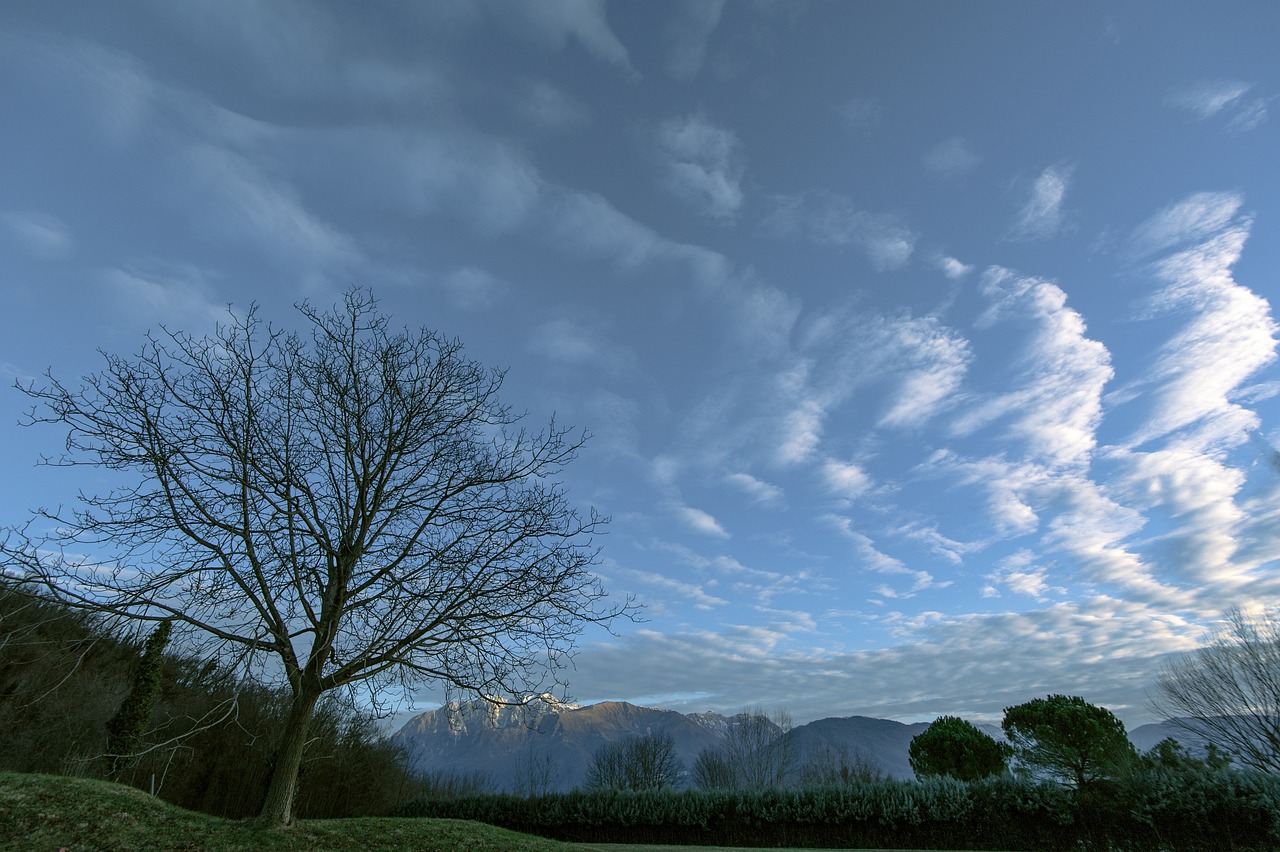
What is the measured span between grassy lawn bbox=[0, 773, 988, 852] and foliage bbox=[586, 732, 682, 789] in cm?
4497

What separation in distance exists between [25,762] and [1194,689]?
5023 cm

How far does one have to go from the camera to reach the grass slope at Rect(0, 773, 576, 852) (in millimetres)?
8086

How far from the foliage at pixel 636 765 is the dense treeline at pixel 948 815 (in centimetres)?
2837

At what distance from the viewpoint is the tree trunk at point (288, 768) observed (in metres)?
10.0

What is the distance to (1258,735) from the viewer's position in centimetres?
3009

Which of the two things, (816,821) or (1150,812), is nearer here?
(1150,812)

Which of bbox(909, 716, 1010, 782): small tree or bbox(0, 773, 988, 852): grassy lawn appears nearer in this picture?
bbox(0, 773, 988, 852): grassy lawn

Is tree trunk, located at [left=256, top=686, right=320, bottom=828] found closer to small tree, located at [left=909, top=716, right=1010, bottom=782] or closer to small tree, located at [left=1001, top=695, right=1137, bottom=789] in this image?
small tree, located at [left=909, top=716, right=1010, bottom=782]

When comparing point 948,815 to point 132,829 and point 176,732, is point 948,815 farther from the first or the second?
point 176,732

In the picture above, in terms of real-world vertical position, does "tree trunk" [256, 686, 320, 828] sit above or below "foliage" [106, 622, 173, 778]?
below

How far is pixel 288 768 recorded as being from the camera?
10289mm

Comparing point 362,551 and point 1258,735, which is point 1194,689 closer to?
point 1258,735

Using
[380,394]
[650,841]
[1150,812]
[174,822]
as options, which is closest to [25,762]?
[174,822]

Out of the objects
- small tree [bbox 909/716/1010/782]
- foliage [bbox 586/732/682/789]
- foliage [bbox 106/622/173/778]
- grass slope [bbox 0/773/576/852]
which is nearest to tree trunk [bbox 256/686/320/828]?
grass slope [bbox 0/773/576/852]
